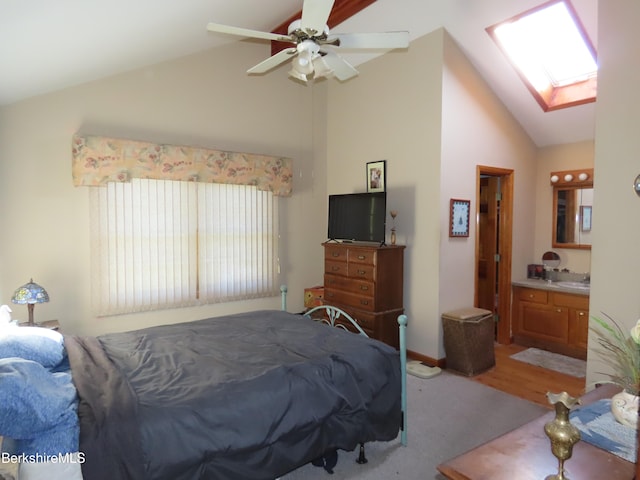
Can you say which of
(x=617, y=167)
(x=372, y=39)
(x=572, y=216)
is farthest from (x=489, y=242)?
(x=372, y=39)

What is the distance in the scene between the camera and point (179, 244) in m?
4.32

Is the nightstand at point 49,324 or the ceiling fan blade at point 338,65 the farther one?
the nightstand at point 49,324

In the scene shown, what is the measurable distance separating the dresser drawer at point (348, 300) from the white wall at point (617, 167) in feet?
6.46

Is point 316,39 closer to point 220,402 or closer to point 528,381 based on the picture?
point 220,402

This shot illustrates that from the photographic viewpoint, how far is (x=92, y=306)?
3908 millimetres

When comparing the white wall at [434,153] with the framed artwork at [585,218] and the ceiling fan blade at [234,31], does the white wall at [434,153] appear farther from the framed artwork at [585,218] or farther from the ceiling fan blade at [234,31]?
the ceiling fan blade at [234,31]

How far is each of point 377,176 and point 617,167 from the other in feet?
8.12

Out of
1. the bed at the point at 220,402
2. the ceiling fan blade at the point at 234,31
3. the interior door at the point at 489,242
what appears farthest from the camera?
the interior door at the point at 489,242

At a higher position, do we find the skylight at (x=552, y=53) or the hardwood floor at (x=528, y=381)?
the skylight at (x=552, y=53)

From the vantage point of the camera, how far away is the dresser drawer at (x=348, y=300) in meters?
4.12

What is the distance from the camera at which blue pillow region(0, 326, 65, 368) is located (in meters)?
1.92

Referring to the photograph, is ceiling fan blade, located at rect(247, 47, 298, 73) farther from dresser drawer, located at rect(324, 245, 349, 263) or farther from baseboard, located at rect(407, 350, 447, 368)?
baseboard, located at rect(407, 350, 447, 368)

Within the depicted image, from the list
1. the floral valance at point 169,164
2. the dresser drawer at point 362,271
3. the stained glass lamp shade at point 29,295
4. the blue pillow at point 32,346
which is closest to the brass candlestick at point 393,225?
the dresser drawer at point 362,271

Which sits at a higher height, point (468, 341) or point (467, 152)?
point (467, 152)
